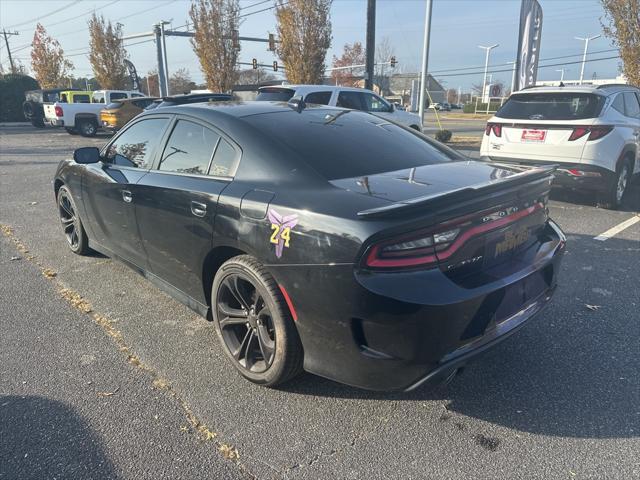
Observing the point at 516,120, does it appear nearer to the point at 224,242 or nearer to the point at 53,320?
the point at 224,242

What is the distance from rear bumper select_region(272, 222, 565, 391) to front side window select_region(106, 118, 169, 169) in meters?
1.82

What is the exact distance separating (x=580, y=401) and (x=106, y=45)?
125 feet

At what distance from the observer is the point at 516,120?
6.97m

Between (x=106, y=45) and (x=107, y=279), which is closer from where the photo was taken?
(x=107, y=279)

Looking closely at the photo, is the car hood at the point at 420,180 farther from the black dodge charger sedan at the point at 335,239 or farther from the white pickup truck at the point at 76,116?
the white pickup truck at the point at 76,116

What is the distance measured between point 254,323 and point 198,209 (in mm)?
777

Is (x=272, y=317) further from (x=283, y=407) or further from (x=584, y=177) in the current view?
(x=584, y=177)

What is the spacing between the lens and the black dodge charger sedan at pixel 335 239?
2092mm

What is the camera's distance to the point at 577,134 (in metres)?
6.36

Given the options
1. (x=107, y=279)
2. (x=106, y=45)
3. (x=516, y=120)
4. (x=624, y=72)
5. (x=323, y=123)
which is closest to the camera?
(x=323, y=123)

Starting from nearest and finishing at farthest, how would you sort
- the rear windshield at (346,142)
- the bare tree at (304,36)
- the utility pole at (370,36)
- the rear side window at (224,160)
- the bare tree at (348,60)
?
1. the rear windshield at (346,142)
2. the rear side window at (224,160)
3. the utility pole at (370,36)
4. the bare tree at (304,36)
5. the bare tree at (348,60)

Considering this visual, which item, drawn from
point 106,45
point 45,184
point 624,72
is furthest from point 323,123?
point 106,45

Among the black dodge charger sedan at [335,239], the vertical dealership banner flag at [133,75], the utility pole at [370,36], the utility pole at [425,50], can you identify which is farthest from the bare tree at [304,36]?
the black dodge charger sedan at [335,239]

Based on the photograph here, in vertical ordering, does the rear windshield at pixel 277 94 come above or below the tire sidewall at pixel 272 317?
above
